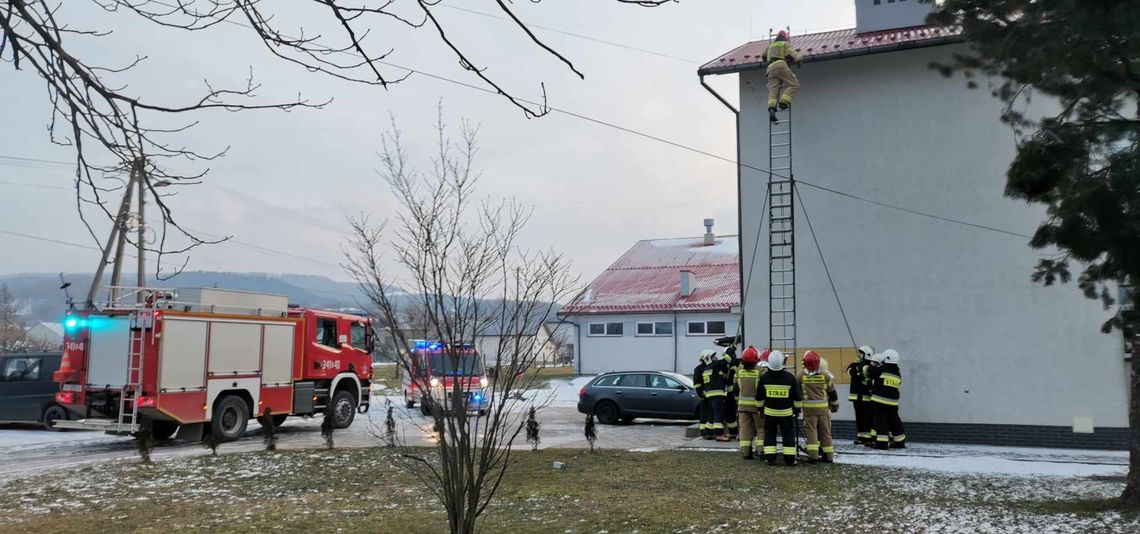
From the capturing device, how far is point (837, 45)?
14758 millimetres

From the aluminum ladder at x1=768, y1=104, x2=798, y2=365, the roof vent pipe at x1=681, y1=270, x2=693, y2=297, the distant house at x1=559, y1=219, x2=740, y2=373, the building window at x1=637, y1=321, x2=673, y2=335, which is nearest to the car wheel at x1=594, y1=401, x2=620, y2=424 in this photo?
the aluminum ladder at x1=768, y1=104, x2=798, y2=365

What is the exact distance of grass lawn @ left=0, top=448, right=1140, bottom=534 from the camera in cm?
713

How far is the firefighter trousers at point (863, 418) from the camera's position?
13.1 metres

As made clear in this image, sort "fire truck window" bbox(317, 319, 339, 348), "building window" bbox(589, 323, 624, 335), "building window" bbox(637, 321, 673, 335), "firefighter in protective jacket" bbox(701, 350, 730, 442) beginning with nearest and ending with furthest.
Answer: "firefighter in protective jacket" bbox(701, 350, 730, 442) → "fire truck window" bbox(317, 319, 339, 348) → "building window" bbox(637, 321, 673, 335) → "building window" bbox(589, 323, 624, 335)

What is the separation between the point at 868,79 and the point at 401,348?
11841mm

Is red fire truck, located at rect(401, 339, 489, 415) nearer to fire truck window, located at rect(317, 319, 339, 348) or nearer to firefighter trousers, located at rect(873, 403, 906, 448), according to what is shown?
firefighter trousers, located at rect(873, 403, 906, 448)

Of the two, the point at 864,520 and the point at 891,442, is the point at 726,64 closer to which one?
the point at 891,442

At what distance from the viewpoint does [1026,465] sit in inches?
428

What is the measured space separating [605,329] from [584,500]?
84.8ft

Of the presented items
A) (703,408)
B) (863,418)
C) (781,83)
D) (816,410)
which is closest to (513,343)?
(816,410)

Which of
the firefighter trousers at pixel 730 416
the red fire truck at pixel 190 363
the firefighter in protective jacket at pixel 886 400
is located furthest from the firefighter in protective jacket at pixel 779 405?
the red fire truck at pixel 190 363

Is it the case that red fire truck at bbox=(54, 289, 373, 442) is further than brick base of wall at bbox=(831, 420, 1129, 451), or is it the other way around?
red fire truck at bbox=(54, 289, 373, 442)

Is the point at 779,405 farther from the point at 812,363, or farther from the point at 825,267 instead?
the point at 825,267

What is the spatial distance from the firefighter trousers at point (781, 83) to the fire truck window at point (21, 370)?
1688 cm
